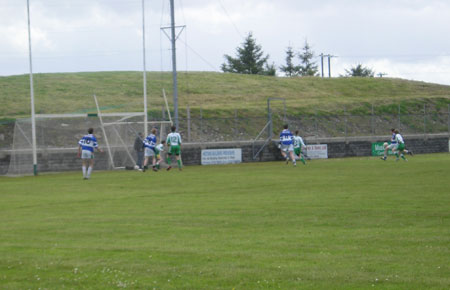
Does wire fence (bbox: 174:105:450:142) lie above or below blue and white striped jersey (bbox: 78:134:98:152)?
above

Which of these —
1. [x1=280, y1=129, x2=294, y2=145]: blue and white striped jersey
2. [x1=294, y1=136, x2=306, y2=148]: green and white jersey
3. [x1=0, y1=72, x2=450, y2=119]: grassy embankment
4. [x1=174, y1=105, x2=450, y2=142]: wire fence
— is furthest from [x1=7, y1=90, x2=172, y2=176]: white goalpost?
[x1=0, y1=72, x2=450, y2=119]: grassy embankment

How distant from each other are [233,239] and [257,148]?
1211 inches

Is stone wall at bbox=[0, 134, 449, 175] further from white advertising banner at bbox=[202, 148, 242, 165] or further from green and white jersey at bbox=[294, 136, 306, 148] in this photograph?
green and white jersey at bbox=[294, 136, 306, 148]

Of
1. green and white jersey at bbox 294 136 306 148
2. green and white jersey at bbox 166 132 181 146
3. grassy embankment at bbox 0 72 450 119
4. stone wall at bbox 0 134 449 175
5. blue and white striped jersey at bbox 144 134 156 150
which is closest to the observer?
green and white jersey at bbox 166 132 181 146

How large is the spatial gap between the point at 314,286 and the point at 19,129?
28465 mm

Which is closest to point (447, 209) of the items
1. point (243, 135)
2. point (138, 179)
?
point (138, 179)

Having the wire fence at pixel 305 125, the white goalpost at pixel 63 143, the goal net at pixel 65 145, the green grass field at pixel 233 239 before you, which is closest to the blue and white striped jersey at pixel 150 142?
the white goalpost at pixel 63 143

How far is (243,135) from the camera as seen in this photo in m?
47.8

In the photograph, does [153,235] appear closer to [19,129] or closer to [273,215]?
[273,215]

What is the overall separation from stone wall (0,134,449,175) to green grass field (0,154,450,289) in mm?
14836

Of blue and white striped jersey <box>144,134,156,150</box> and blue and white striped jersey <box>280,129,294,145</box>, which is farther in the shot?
blue and white striped jersey <box>280,129,294,145</box>

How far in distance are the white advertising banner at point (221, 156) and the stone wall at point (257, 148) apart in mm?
405

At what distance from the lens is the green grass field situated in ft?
25.5

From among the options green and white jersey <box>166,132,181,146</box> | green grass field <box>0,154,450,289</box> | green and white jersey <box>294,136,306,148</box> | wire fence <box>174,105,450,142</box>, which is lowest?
green grass field <box>0,154,450,289</box>
